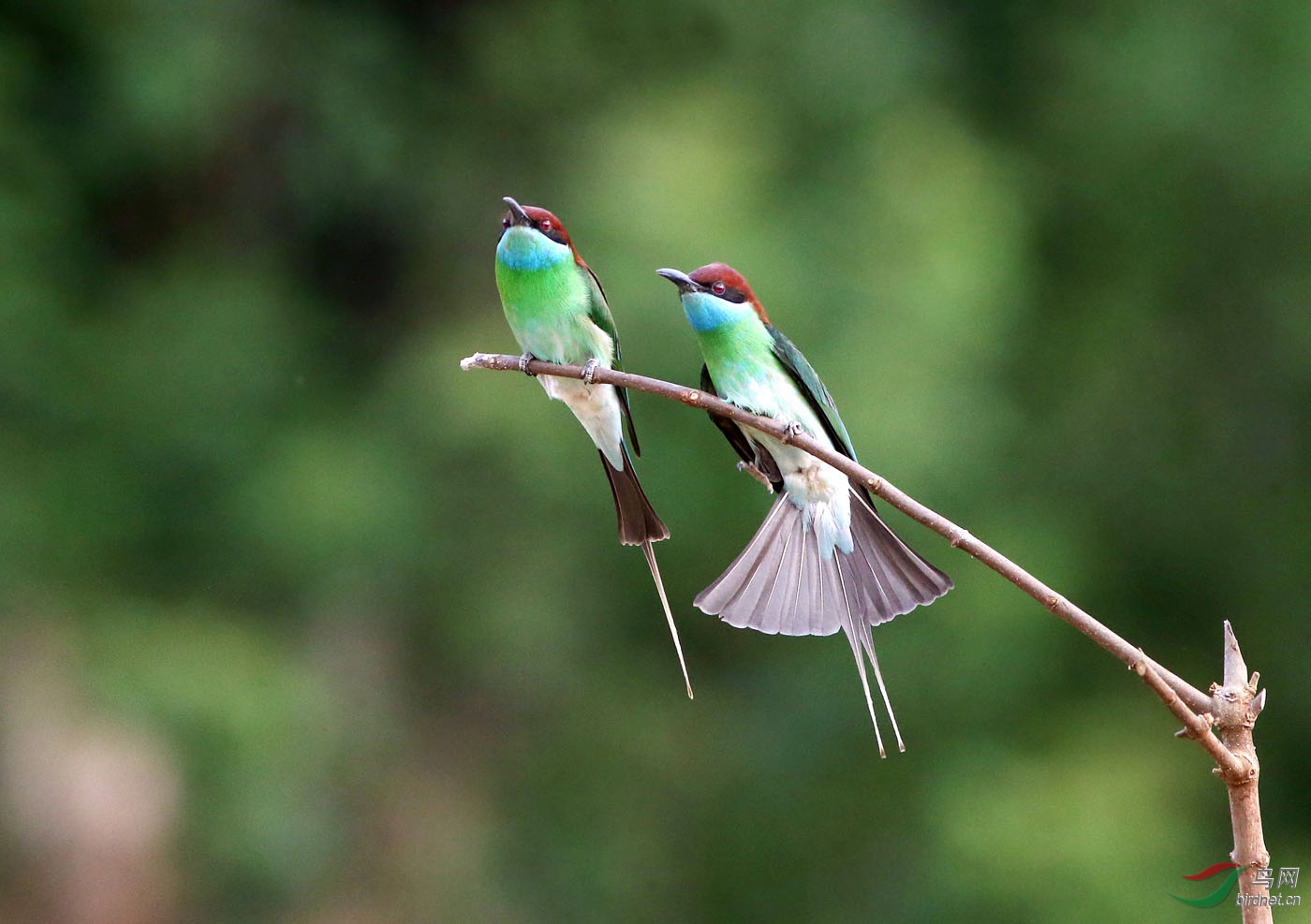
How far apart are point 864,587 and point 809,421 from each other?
285 mm

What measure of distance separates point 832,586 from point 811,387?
11.9 inches

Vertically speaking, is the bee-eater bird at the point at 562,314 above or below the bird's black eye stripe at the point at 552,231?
below

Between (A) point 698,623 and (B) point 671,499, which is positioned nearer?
(B) point 671,499

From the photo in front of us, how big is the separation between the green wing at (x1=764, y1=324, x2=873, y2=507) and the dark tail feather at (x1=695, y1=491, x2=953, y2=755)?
0.32 ft

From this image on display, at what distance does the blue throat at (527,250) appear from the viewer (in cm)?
200

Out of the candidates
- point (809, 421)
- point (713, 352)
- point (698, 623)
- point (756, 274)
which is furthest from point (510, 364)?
point (698, 623)

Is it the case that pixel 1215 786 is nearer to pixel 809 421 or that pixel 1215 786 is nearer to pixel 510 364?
pixel 809 421

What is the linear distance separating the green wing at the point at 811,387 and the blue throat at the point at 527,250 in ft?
1.16

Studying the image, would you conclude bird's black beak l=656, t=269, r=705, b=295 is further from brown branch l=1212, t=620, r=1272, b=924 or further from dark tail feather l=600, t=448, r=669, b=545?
brown branch l=1212, t=620, r=1272, b=924

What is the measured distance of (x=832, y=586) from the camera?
1.75 m

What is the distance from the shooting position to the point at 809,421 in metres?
1.94

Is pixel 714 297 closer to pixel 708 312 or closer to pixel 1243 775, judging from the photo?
pixel 708 312

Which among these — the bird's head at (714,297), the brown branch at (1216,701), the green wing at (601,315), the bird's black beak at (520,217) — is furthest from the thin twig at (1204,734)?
the bird's black beak at (520,217)

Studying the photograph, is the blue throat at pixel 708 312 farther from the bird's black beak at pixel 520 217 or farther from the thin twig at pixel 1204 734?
the thin twig at pixel 1204 734
